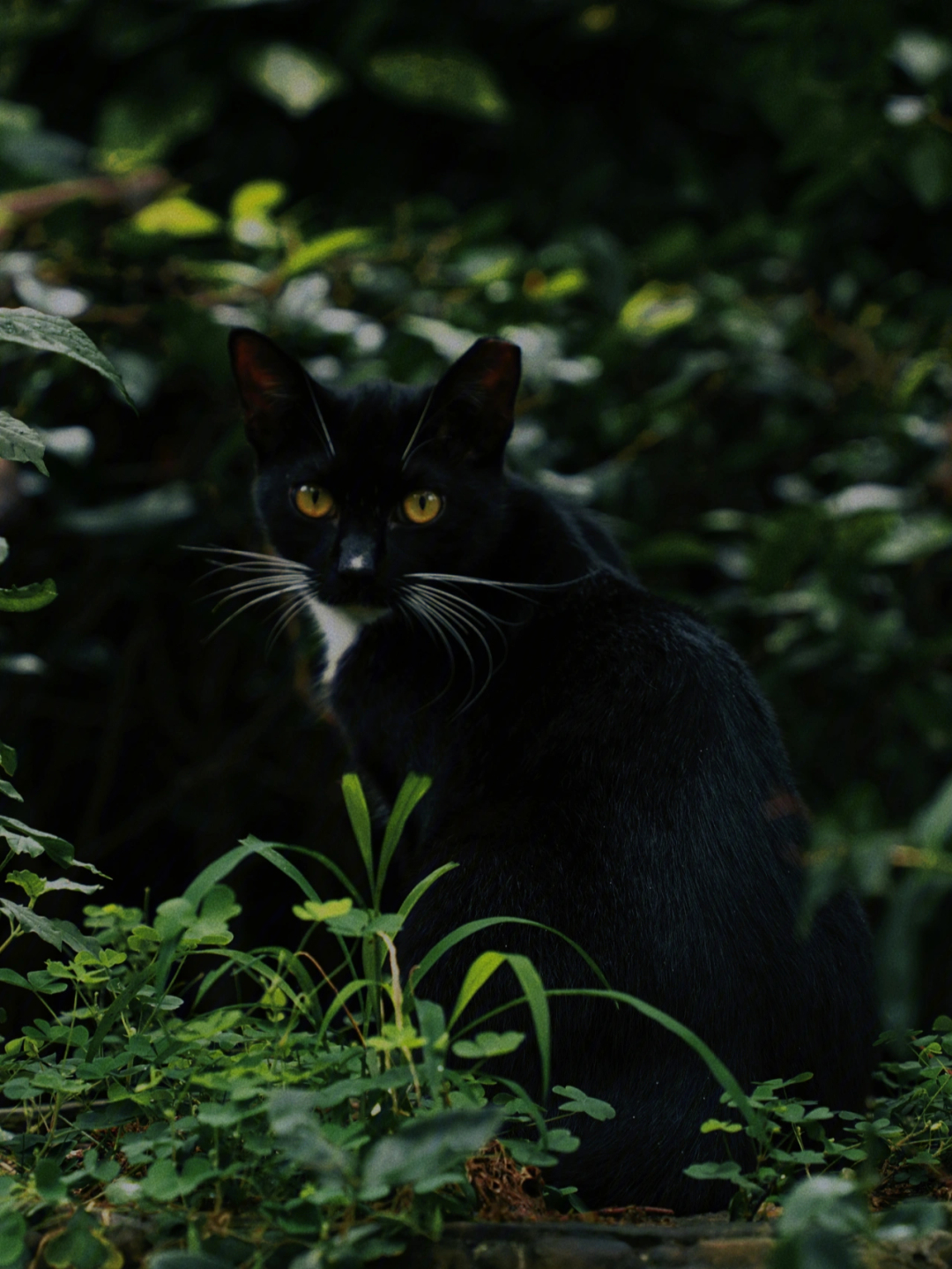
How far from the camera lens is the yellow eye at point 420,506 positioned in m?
1.93

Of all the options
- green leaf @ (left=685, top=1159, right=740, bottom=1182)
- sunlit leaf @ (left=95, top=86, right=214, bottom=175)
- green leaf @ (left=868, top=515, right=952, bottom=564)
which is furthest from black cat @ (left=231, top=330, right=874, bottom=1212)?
sunlit leaf @ (left=95, top=86, right=214, bottom=175)

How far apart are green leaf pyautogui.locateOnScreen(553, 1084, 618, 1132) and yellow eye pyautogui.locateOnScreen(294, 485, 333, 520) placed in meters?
1.05

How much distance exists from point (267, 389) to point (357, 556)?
362 millimetres

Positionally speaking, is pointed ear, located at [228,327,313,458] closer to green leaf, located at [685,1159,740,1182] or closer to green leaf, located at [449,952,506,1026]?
green leaf, located at [449,952,506,1026]

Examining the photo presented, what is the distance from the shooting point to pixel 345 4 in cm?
301

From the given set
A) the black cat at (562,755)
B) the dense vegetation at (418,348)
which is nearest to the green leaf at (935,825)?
the black cat at (562,755)

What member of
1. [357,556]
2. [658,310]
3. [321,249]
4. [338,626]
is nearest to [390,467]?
[357,556]

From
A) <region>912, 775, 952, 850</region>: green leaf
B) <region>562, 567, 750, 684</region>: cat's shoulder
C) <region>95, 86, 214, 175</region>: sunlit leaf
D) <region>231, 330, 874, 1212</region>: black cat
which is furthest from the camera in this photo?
<region>95, 86, 214, 175</region>: sunlit leaf

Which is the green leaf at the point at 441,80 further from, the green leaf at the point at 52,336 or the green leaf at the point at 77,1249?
the green leaf at the point at 77,1249

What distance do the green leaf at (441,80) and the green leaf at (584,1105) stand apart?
96.9 inches

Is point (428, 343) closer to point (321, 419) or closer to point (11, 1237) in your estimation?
point (321, 419)

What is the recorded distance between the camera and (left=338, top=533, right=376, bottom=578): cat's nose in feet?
5.96

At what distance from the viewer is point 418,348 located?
2.49 metres

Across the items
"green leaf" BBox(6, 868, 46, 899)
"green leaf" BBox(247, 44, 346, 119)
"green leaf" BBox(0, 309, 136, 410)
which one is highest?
"green leaf" BBox(247, 44, 346, 119)
